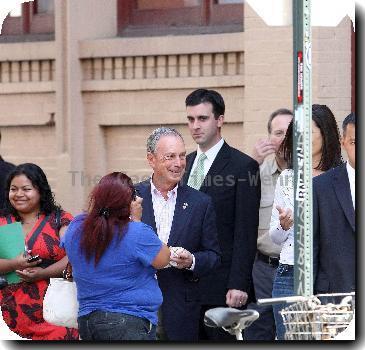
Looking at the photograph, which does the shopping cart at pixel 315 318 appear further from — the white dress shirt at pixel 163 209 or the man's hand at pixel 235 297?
the man's hand at pixel 235 297

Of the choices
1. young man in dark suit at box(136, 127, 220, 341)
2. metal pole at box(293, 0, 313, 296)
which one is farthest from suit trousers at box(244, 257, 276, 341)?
metal pole at box(293, 0, 313, 296)

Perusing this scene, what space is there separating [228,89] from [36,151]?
6.73 ft

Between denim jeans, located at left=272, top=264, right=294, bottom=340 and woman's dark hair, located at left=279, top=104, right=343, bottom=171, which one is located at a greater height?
woman's dark hair, located at left=279, top=104, right=343, bottom=171

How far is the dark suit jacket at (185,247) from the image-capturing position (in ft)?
25.3

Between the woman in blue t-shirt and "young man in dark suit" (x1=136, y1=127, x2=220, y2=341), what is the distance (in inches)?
30.1

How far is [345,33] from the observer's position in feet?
34.9

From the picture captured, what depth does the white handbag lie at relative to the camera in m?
7.32

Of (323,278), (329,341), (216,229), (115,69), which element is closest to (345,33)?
(115,69)

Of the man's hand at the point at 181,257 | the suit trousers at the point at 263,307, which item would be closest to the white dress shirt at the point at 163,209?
the man's hand at the point at 181,257

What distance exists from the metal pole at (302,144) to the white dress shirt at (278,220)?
4.48 ft

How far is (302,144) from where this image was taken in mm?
6023

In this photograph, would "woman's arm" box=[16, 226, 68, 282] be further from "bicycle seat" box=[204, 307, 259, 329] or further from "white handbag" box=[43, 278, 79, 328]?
"bicycle seat" box=[204, 307, 259, 329]

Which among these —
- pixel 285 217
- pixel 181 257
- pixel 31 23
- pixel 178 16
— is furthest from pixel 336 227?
pixel 31 23

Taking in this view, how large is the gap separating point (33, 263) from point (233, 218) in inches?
51.5
